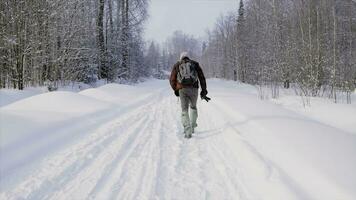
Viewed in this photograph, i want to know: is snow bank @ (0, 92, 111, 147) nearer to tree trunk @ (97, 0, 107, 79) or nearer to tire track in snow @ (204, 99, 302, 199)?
tire track in snow @ (204, 99, 302, 199)

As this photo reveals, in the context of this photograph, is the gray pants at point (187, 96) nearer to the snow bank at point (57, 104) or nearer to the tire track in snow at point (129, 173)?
the tire track in snow at point (129, 173)

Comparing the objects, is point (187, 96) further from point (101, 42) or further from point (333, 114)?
point (101, 42)

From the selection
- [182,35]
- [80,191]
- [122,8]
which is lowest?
[80,191]

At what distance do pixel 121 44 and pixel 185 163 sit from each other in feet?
86.7

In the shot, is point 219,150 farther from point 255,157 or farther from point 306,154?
point 306,154

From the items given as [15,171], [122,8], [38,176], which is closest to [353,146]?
[38,176]

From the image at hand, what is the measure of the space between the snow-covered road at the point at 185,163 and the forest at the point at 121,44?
26.3 feet

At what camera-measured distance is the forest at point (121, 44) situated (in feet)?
Result: 51.5

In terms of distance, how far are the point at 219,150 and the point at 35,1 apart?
14.7 metres

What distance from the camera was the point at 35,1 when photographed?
1711 cm

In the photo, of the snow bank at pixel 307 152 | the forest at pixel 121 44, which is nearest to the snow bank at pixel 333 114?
the snow bank at pixel 307 152

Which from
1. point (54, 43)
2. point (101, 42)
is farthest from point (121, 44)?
point (54, 43)

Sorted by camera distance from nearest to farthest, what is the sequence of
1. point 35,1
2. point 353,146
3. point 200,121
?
point 353,146
point 200,121
point 35,1

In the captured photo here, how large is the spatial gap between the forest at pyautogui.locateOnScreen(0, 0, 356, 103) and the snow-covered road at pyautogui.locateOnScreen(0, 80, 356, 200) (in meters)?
8.02
